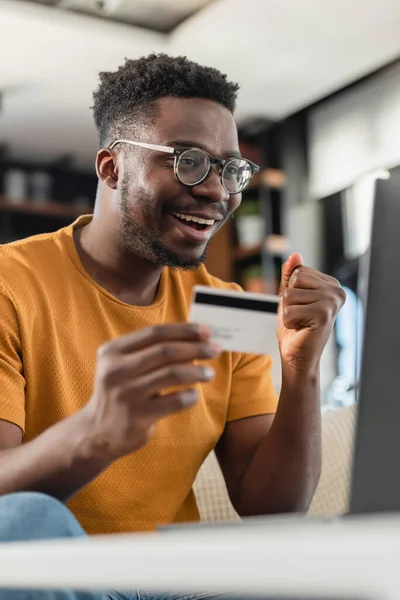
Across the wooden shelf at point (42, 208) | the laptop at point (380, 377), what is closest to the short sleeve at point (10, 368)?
the laptop at point (380, 377)

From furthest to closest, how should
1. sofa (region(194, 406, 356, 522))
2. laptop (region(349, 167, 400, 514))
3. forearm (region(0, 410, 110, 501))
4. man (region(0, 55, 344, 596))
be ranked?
sofa (region(194, 406, 356, 522)) → man (region(0, 55, 344, 596)) → forearm (region(0, 410, 110, 501)) → laptop (region(349, 167, 400, 514))

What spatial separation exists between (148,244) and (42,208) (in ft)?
12.6

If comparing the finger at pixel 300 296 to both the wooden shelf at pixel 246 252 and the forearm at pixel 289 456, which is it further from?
the wooden shelf at pixel 246 252

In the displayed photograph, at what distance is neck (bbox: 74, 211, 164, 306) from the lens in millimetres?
1309

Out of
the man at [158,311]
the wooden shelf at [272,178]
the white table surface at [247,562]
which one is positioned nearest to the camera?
the white table surface at [247,562]

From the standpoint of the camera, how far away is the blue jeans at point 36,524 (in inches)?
24.1

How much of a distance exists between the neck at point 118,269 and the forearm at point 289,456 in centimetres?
30

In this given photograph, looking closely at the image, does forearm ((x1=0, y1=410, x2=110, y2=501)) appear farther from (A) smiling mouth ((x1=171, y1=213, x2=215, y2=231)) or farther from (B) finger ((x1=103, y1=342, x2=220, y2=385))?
(A) smiling mouth ((x1=171, y1=213, x2=215, y2=231))

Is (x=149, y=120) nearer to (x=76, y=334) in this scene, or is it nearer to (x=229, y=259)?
(x=76, y=334)

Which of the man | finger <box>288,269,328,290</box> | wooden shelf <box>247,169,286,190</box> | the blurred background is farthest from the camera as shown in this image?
wooden shelf <box>247,169,286,190</box>

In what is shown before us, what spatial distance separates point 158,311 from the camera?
130cm

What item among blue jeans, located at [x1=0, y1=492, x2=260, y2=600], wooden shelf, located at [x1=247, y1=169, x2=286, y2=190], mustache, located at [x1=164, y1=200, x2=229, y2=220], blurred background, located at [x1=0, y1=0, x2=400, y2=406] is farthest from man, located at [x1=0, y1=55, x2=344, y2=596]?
wooden shelf, located at [x1=247, y1=169, x2=286, y2=190]

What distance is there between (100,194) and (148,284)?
0.20m

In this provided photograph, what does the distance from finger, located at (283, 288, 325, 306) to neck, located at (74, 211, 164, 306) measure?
401 mm
